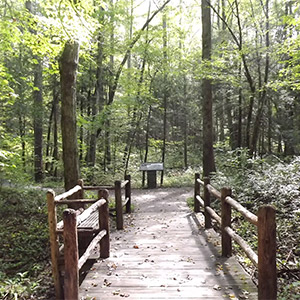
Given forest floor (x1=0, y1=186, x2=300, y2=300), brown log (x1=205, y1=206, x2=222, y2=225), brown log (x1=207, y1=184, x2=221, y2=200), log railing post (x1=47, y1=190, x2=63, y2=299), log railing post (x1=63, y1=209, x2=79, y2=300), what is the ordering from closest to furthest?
log railing post (x1=63, y1=209, x2=79, y2=300) → log railing post (x1=47, y1=190, x2=63, y2=299) → forest floor (x1=0, y1=186, x2=300, y2=300) → brown log (x1=205, y1=206, x2=222, y2=225) → brown log (x1=207, y1=184, x2=221, y2=200)

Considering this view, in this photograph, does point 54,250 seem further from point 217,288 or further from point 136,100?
point 136,100

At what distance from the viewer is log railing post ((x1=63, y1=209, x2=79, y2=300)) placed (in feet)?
11.0

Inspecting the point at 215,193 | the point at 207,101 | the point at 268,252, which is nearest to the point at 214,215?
the point at 215,193

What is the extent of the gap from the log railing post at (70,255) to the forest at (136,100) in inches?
69.3

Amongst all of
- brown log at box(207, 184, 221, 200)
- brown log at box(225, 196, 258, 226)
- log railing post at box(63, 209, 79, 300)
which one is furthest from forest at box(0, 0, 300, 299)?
log railing post at box(63, 209, 79, 300)

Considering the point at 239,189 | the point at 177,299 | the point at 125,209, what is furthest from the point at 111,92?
the point at 177,299

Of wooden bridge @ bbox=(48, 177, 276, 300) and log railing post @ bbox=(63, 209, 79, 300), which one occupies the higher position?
log railing post @ bbox=(63, 209, 79, 300)

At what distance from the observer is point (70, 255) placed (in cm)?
338

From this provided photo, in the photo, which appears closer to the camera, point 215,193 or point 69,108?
point 215,193

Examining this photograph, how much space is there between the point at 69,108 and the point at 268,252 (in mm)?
5694

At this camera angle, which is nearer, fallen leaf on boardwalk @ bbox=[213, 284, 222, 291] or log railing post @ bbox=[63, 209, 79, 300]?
log railing post @ bbox=[63, 209, 79, 300]

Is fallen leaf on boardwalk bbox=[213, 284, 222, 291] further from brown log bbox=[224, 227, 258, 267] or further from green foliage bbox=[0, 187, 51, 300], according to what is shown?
green foliage bbox=[0, 187, 51, 300]

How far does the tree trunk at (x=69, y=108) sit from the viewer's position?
22.7 feet

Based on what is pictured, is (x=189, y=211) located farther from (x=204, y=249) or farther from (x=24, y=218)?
(x=24, y=218)
